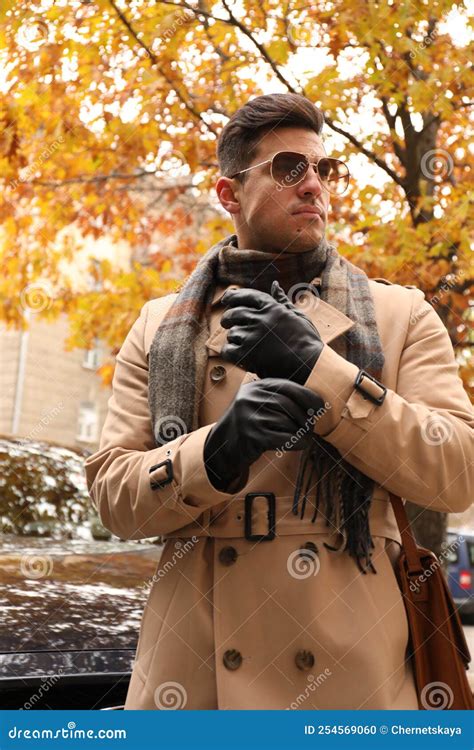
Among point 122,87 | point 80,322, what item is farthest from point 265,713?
point 80,322

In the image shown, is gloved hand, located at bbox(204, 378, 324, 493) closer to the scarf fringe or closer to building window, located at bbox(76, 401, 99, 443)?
the scarf fringe

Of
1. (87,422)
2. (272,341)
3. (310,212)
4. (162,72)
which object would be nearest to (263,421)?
(272,341)

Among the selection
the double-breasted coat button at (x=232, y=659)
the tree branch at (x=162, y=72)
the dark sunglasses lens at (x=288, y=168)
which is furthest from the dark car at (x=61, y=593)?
the tree branch at (x=162, y=72)

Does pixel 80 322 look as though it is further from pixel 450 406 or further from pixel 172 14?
pixel 450 406

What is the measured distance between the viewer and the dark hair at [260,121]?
77.7 inches

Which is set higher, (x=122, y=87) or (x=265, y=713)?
(x=122, y=87)

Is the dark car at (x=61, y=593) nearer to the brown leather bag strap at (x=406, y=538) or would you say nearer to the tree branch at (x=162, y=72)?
the brown leather bag strap at (x=406, y=538)

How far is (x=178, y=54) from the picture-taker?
16.5 ft

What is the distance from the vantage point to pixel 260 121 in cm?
200

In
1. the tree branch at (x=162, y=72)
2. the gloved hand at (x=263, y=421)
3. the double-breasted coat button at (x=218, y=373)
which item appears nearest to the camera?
the gloved hand at (x=263, y=421)

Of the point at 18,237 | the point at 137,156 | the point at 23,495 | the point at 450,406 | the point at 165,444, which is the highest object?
the point at 137,156

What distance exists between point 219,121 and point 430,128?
1291 millimetres

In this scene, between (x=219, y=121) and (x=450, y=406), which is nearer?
(x=450, y=406)

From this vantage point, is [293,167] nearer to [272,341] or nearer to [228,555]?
[272,341]
